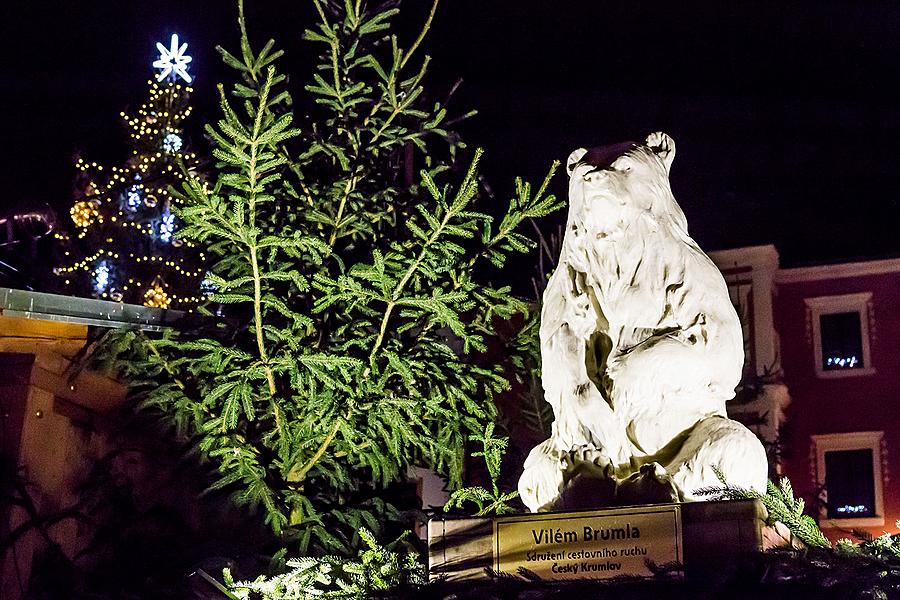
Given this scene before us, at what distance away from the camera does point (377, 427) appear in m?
10.0

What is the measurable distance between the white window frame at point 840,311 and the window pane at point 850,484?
1717mm

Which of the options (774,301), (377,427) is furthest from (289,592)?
(774,301)

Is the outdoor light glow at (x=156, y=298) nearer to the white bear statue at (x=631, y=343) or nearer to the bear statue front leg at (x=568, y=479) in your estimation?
the white bear statue at (x=631, y=343)

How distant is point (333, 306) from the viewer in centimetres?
1054

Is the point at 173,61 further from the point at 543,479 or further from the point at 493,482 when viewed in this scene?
the point at 543,479

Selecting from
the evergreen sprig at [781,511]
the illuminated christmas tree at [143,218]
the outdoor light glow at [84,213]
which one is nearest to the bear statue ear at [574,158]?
the evergreen sprig at [781,511]

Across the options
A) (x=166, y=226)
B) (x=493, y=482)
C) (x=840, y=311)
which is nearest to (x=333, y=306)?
(x=493, y=482)

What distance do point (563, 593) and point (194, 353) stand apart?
226 inches

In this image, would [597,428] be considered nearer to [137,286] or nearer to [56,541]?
[56,541]

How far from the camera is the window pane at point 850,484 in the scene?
23.1 m

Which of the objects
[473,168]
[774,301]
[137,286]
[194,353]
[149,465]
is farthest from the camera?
[774,301]

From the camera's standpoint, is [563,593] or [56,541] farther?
[56,541]

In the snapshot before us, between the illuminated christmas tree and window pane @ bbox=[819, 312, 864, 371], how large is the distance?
1433cm

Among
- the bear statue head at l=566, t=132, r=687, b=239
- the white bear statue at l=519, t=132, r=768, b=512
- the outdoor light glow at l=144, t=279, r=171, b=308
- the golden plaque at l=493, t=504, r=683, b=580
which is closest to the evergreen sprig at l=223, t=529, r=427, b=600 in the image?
the golden plaque at l=493, t=504, r=683, b=580
